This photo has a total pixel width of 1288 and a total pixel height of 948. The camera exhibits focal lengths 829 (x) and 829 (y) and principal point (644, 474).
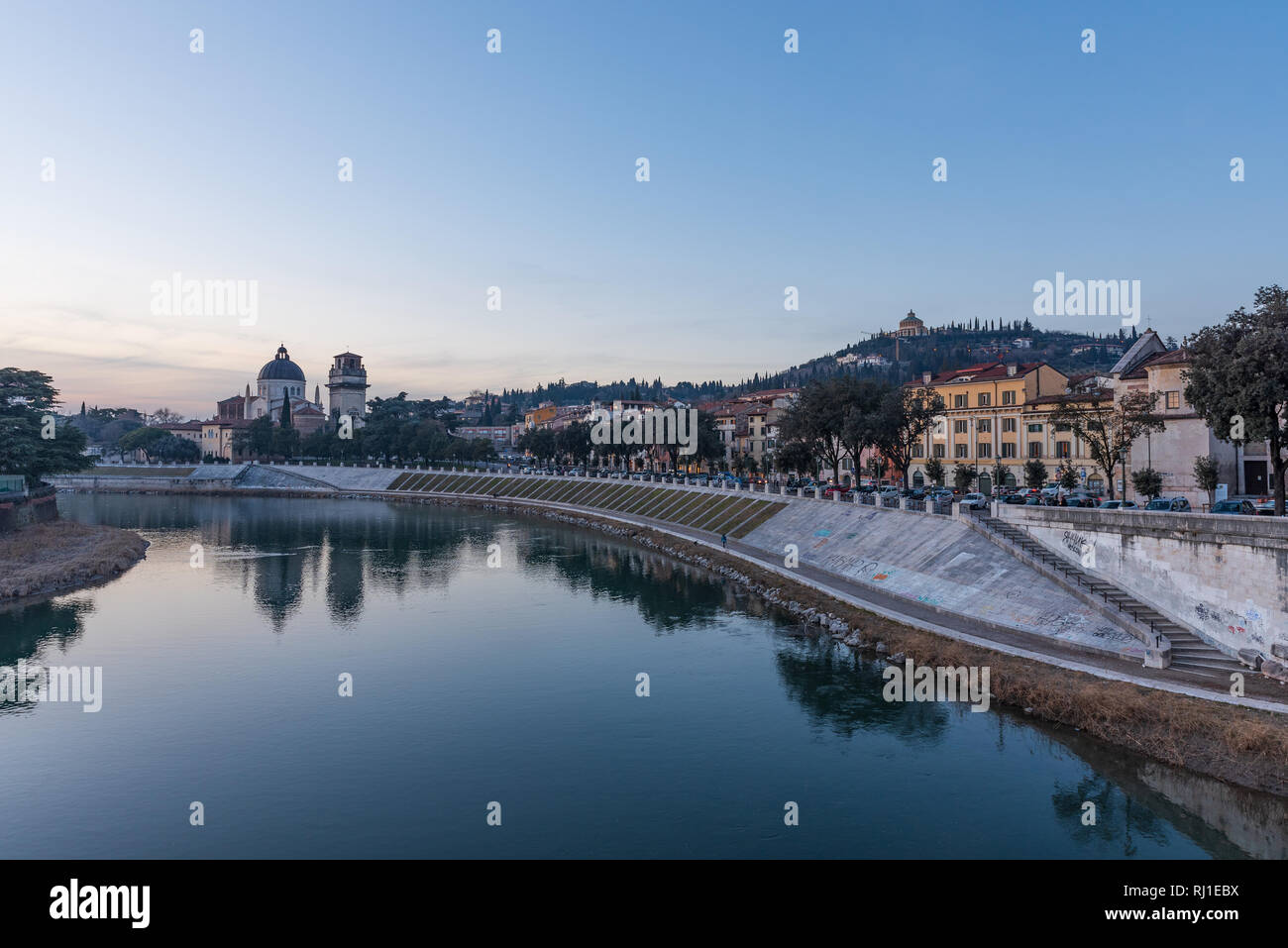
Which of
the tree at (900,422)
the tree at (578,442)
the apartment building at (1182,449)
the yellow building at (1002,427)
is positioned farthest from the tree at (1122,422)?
the tree at (578,442)

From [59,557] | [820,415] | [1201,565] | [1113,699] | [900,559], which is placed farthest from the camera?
[820,415]

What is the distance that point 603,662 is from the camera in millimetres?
44250

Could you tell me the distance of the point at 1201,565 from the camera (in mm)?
37219

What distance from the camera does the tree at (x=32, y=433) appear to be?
90.0m

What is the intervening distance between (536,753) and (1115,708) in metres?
21.5

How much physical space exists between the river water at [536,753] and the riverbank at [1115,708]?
863 millimetres

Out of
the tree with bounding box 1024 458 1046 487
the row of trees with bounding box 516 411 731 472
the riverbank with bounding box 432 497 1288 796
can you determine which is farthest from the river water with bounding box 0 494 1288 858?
the row of trees with bounding box 516 411 731 472

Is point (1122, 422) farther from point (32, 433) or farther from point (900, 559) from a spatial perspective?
point (32, 433)

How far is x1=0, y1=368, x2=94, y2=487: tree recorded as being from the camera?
90.0 meters

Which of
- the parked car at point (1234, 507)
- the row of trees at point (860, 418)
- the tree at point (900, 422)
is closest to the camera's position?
the parked car at point (1234, 507)

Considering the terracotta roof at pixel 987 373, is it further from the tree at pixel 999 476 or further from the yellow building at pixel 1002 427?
the tree at pixel 999 476

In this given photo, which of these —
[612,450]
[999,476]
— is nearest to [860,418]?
[999,476]
